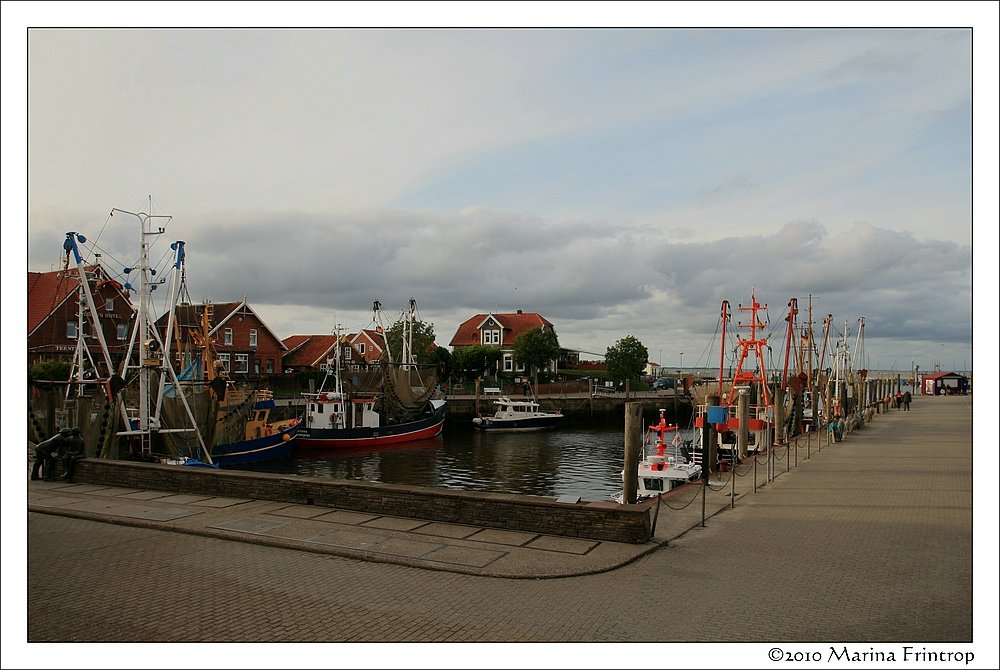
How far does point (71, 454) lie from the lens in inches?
722

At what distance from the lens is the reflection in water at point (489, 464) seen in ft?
112

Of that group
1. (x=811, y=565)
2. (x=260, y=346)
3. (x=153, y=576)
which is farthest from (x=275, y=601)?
(x=260, y=346)

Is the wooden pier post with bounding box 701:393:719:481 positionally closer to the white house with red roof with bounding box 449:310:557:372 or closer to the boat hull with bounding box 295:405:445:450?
the boat hull with bounding box 295:405:445:450

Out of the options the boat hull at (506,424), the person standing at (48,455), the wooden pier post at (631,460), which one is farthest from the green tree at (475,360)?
the wooden pier post at (631,460)

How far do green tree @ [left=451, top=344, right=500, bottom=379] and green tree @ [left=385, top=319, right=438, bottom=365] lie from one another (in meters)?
8.05

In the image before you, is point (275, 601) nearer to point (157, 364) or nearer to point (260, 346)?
point (157, 364)

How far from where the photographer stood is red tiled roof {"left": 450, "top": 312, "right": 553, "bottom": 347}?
99625 mm

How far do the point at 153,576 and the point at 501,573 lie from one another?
4770 millimetres

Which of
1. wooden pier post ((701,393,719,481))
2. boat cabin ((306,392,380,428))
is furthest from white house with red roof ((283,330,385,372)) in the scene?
wooden pier post ((701,393,719,481))

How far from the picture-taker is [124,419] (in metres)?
27.2

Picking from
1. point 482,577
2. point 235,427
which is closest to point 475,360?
point 235,427

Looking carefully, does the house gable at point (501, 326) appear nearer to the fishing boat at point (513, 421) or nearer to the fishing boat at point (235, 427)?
the fishing boat at point (513, 421)

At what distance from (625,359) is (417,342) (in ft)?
101

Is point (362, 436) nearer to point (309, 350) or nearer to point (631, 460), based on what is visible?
point (631, 460)
